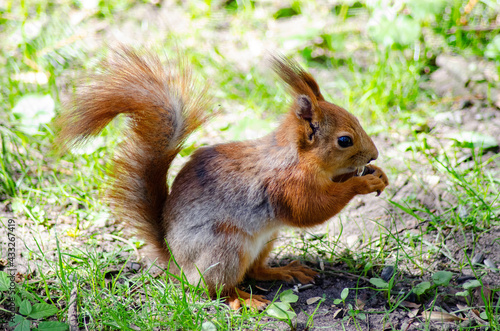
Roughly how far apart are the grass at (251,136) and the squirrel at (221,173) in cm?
12

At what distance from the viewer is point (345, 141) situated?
162cm

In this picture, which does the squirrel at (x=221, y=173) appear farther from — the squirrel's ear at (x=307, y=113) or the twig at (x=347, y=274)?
the twig at (x=347, y=274)

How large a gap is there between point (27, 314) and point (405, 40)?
2.33 m

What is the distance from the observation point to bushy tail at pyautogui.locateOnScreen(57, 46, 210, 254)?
1.52 metres

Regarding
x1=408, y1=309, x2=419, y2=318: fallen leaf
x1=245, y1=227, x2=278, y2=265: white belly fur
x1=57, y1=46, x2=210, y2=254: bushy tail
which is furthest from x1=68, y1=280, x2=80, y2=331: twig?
x1=408, y1=309, x2=419, y2=318: fallen leaf

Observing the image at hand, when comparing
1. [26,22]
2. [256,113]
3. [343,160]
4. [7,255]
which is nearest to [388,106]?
[256,113]

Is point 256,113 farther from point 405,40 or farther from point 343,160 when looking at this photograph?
point 343,160

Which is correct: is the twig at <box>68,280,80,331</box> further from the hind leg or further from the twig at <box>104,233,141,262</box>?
the hind leg

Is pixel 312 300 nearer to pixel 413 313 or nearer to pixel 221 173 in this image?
pixel 413 313

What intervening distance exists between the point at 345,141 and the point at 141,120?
657 millimetres

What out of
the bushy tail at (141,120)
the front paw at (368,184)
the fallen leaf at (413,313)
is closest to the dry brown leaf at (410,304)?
the fallen leaf at (413,313)

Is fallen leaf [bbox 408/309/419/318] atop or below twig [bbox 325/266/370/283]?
below

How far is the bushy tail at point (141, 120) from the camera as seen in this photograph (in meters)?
1.52

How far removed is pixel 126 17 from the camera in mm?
3473
